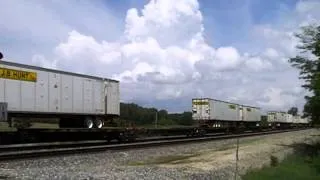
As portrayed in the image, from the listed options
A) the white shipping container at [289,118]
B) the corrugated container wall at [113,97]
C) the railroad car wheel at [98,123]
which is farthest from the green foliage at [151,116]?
the railroad car wheel at [98,123]

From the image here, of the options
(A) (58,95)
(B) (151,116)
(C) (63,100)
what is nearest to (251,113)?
(B) (151,116)

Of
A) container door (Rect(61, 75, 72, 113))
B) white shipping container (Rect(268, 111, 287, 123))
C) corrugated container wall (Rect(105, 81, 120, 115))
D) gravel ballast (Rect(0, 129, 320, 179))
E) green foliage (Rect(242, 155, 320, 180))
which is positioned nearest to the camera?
gravel ballast (Rect(0, 129, 320, 179))

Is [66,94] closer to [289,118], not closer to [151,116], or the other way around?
[151,116]

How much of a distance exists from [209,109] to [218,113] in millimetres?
3347

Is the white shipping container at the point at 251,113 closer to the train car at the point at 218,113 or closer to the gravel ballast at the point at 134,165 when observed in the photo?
the train car at the point at 218,113

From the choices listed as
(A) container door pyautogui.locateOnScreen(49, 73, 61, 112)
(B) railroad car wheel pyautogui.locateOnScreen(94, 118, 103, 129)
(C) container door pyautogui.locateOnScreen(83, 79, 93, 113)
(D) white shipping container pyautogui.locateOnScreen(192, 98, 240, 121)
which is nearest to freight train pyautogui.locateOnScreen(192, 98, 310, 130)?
(D) white shipping container pyautogui.locateOnScreen(192, 98, 240, 121)

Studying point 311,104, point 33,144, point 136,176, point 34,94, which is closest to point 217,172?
point 136,176

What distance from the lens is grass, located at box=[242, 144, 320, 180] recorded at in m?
18.7

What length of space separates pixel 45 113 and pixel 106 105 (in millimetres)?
7007

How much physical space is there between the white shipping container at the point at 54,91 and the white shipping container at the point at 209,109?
66.6ft

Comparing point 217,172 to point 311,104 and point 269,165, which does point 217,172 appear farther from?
point 311,104

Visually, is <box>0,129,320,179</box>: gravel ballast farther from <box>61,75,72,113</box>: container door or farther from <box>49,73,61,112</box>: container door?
<box>61,75,72,113</box>: container door

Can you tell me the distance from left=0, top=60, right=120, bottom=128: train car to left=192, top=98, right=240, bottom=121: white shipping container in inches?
792

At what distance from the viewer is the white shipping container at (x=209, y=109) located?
180 ft
